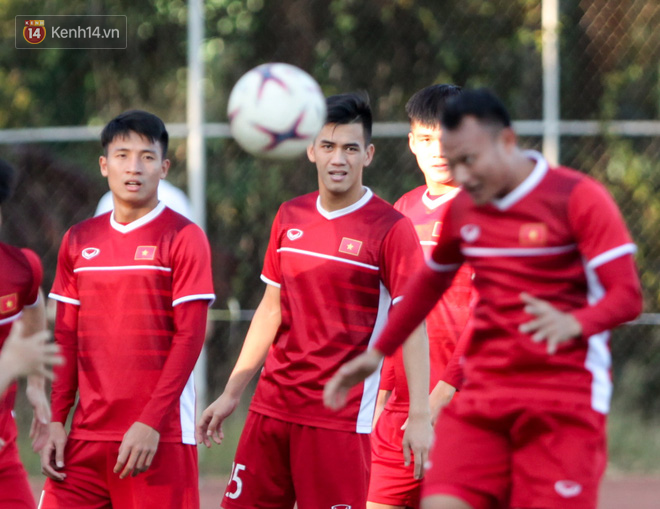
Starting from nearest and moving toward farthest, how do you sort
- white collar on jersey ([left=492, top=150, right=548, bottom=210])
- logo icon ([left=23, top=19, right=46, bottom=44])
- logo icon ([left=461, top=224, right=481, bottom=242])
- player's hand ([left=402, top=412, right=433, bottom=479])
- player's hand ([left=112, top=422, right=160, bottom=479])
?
white collar on jersey ([left=492, top=150, right=548, bottom=210]) → logo icon ([left=461, top=224, right=481, bottom=242]) → player's hand ([left=112, top=422, right=160, bottom=479]) → player's hand ([left=402, top=412, right=433, bottom=479]) → logo icon ([left=23, top=19, right=46, bottom=44])

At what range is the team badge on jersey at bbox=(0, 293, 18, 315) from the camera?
392 centimetres

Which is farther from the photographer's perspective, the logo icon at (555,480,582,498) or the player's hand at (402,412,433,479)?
the player's hand at (402,412,433,479)

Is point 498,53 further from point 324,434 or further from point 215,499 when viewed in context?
point 324,434

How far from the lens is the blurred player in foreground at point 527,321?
9.55 ft

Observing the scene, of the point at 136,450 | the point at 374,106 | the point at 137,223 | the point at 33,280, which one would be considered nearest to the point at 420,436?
the point at 136,450

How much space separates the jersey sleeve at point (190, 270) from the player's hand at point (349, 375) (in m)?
0.86

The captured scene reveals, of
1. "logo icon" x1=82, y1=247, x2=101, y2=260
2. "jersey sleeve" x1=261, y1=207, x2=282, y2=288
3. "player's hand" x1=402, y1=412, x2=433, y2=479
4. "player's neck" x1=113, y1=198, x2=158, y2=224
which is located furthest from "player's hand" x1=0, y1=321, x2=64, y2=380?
"player's hand" x1=402, y1=412, x2=433, y2=479

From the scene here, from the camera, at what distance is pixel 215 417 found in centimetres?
409


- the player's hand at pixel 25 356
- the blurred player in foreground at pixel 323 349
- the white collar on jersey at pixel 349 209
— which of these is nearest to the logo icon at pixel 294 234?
the blurred player in foreground at pixel 323 349

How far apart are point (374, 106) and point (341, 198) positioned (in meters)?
4.19

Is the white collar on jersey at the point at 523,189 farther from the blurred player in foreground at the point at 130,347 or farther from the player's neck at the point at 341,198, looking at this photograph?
the blurred player in foreground at the point at 130,347

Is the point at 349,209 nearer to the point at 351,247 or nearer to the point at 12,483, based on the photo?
the point at 351,247

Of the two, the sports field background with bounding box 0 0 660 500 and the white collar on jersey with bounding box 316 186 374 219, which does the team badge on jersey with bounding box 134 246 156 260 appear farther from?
the sports field background with bounding box 0 0 660 500

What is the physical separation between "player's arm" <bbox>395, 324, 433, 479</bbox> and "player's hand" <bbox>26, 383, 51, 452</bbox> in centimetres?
139
